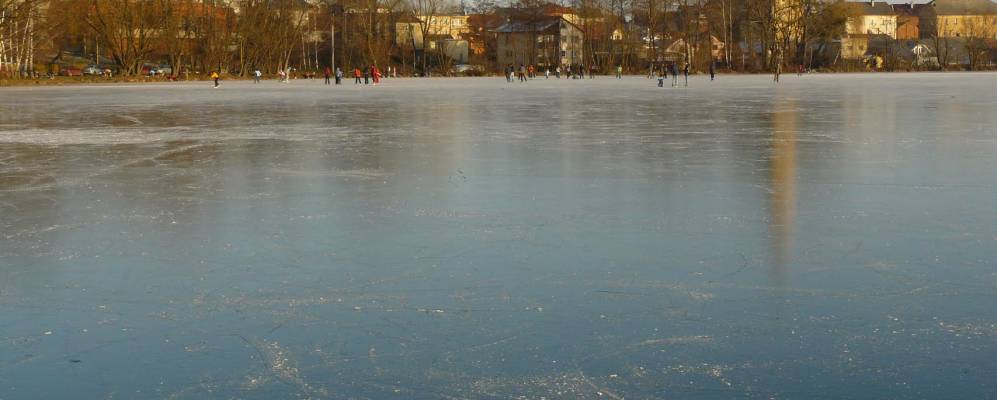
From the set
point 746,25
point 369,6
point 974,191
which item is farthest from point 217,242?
point 746,25

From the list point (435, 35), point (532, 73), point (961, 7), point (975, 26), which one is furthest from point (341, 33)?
point (961, 7)

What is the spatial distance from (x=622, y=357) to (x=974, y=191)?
4931 mm

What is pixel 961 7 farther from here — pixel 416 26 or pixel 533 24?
pixel 416 26

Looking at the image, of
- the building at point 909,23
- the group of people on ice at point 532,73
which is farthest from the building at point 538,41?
the building at point 909,23

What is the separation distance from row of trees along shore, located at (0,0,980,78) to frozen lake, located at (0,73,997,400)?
4605cm

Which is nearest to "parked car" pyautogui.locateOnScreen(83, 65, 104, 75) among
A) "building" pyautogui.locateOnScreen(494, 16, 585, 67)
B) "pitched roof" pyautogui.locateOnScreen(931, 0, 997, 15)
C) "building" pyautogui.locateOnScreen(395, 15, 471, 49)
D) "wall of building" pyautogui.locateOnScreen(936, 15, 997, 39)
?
"building" pyautogui.locateOnScreen(395, 15, 471, 49)

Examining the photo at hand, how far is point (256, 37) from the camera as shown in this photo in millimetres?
67562

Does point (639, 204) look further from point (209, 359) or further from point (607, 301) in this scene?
point (209, 359)

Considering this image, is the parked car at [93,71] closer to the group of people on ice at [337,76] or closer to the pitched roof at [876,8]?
the group of people on ice at [337,76]

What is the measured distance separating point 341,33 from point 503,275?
259 feet

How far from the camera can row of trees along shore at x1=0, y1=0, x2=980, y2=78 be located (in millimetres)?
58031

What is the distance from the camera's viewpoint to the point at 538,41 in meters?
95.5

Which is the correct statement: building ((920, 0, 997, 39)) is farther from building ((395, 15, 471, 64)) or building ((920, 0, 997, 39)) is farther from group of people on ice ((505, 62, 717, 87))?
group of people on ice ((505, 62, 717, 87))

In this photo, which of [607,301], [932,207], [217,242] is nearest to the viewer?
[607,301]
